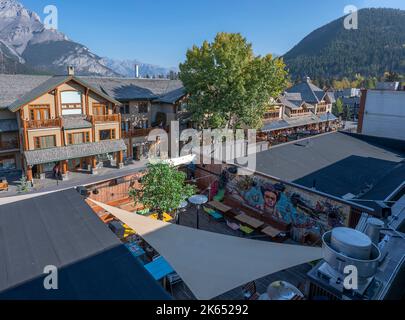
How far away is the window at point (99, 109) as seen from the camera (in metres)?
29.3

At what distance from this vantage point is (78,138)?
27859mm

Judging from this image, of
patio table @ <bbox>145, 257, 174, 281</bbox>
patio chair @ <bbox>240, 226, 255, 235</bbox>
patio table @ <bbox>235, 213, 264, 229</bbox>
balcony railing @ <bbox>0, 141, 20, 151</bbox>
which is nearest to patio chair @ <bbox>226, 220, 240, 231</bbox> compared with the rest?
patio table @ <bbox>235, 213, 264, 229</bbox>

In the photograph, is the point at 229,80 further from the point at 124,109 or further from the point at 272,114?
the point at 272,114

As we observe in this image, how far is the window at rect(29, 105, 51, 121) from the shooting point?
25391mm

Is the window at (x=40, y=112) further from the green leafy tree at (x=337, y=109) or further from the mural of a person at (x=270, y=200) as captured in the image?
the green leafy tree at (x=337, y=109)

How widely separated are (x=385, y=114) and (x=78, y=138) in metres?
30.6

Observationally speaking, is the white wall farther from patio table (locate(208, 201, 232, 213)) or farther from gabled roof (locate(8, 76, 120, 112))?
gabled roof (locate(8, 76, 120, 112))

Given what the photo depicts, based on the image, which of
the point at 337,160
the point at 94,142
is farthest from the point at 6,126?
the point at 337,160

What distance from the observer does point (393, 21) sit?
177250 mm

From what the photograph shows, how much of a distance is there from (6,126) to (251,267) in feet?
91.0

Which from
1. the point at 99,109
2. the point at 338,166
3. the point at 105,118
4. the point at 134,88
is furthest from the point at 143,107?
the point at 338,166

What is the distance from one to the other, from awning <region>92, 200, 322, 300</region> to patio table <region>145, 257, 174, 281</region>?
233 centimetres

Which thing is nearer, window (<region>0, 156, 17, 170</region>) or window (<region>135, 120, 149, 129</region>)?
window (<region>0, 156, 17, 170</region>)

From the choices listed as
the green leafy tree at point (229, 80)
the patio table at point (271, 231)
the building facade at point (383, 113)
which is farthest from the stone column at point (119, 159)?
the building facade at point (383, 113)
